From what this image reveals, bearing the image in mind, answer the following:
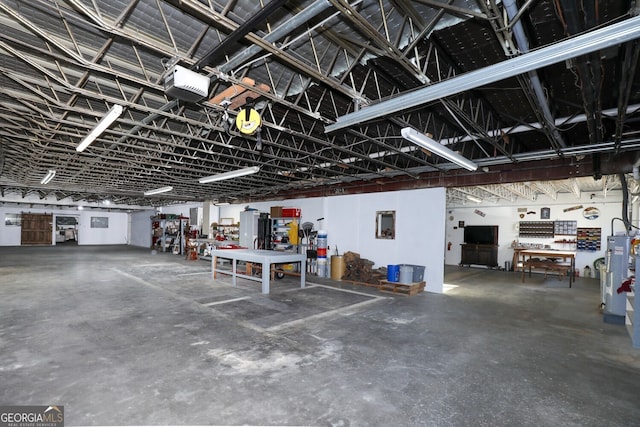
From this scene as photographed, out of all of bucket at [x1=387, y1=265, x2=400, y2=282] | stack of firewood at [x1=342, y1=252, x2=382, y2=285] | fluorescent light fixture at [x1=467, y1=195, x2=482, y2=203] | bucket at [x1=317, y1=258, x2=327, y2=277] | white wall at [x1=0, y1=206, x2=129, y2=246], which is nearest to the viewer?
bucket at [x1=387, y1=265, x2=400, y2=282]

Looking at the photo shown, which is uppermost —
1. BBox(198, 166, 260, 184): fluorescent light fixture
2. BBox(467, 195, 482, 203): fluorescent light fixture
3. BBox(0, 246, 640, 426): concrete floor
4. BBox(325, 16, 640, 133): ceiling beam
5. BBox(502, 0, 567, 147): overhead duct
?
BBox(502, 0, 567, 147): overhead duct

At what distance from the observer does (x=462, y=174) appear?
7.58 metres

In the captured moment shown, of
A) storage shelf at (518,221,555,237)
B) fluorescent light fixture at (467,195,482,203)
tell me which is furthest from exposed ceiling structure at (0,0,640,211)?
storage shelf at (518,221,555,237)

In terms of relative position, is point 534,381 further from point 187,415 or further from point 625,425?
point 187,415

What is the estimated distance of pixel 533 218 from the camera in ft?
41.2

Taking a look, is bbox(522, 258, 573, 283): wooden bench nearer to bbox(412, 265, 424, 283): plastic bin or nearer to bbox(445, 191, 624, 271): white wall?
bbox(445, 191, 624, 271): white wall

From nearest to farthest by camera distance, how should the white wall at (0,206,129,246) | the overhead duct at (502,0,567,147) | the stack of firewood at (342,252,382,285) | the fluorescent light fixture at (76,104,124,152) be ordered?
the overhead duct at (502,0,567,147), the fluorescent light fixture at (76,104,124,152), the stack of firewood at (342,252,382,285), the white wall at (0,206,129,246)

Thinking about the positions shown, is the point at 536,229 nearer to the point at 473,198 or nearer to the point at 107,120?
the point at 473,198

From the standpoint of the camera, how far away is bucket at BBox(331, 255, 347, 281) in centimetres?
923

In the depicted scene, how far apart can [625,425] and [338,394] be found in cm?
234

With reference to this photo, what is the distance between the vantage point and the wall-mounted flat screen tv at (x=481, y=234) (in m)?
13.6

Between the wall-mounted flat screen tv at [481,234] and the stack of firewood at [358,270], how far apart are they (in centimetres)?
769

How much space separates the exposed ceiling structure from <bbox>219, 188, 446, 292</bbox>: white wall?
1.42 metres

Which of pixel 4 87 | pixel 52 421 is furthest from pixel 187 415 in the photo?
→ pixel 4 87
